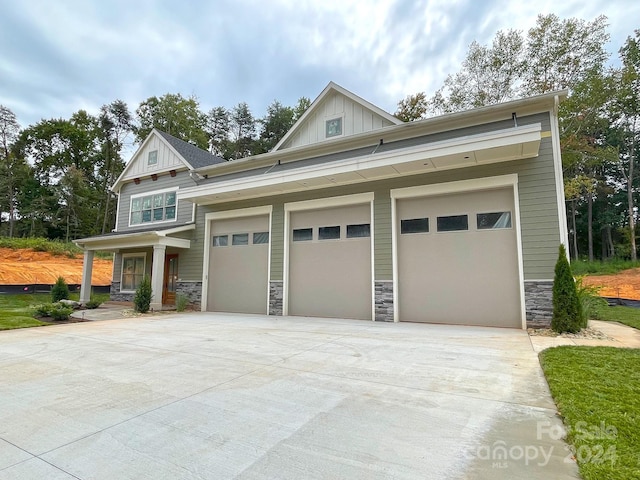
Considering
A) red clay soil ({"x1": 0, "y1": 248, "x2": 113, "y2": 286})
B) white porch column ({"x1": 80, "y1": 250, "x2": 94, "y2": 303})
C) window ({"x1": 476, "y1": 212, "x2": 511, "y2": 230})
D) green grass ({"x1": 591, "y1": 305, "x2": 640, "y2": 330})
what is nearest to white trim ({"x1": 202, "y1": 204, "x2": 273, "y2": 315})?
white porch column ({"x1": 80, "y1": 250, "x2": 94, "y2": 303})

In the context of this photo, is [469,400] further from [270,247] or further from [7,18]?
[7,18]

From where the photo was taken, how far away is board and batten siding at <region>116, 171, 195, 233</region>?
14107mm

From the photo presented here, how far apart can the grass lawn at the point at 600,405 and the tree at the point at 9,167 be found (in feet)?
125

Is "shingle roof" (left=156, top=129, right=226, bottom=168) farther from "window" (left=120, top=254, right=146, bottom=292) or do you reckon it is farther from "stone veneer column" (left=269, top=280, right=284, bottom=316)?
"stone veneer column" (left=269, top=280, right=284, bottom=316)

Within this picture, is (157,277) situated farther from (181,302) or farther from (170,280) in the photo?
(170,280)

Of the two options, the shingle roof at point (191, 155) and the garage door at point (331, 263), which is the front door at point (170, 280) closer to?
the shingle roof at point (191, 155)

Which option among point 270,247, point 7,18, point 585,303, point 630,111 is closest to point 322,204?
point 270,247

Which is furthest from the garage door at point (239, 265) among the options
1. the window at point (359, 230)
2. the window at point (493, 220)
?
the window at point (493, 220)

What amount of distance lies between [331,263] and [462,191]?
4301 mm

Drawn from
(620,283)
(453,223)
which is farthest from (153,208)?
(620,283)

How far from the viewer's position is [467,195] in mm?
8812

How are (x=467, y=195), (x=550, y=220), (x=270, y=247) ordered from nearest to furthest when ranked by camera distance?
(x=550, y=220), (x=467, y=195), (x=270, y=247)

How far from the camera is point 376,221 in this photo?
32.2ft

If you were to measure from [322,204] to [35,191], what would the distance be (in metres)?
33.0
